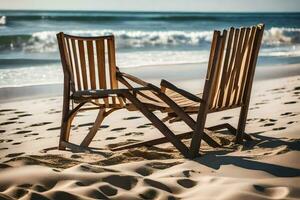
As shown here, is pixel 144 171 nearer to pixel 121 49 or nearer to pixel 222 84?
pixel 222 84

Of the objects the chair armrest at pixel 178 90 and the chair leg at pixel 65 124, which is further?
the chair leg at pixel 65 124

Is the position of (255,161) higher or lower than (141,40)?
lower

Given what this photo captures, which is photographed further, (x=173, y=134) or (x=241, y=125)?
(x=241, y=125)

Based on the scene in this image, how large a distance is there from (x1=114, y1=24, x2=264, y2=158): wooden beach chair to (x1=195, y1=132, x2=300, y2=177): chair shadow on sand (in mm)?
152

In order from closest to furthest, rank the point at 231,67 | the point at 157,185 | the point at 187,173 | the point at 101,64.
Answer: the point at 157,185
the point at 187,173
the point at 231,67
the point at 101,64

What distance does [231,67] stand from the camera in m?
3.63

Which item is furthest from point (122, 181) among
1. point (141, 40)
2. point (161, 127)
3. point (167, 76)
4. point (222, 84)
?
point (141, 40)

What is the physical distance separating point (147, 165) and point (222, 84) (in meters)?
0.94

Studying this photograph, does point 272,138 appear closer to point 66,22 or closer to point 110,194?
point 110,194

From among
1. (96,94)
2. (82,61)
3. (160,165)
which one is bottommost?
(160,165)

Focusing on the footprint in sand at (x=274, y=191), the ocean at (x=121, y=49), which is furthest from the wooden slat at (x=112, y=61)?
the ocean at (x=121, y=49)

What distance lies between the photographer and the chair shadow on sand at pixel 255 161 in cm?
291

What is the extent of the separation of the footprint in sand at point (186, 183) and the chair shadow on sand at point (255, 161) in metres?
0.38

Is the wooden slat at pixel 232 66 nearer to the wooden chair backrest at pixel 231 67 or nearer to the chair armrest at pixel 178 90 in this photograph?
the wooden chair backrest at pixel 231 67
